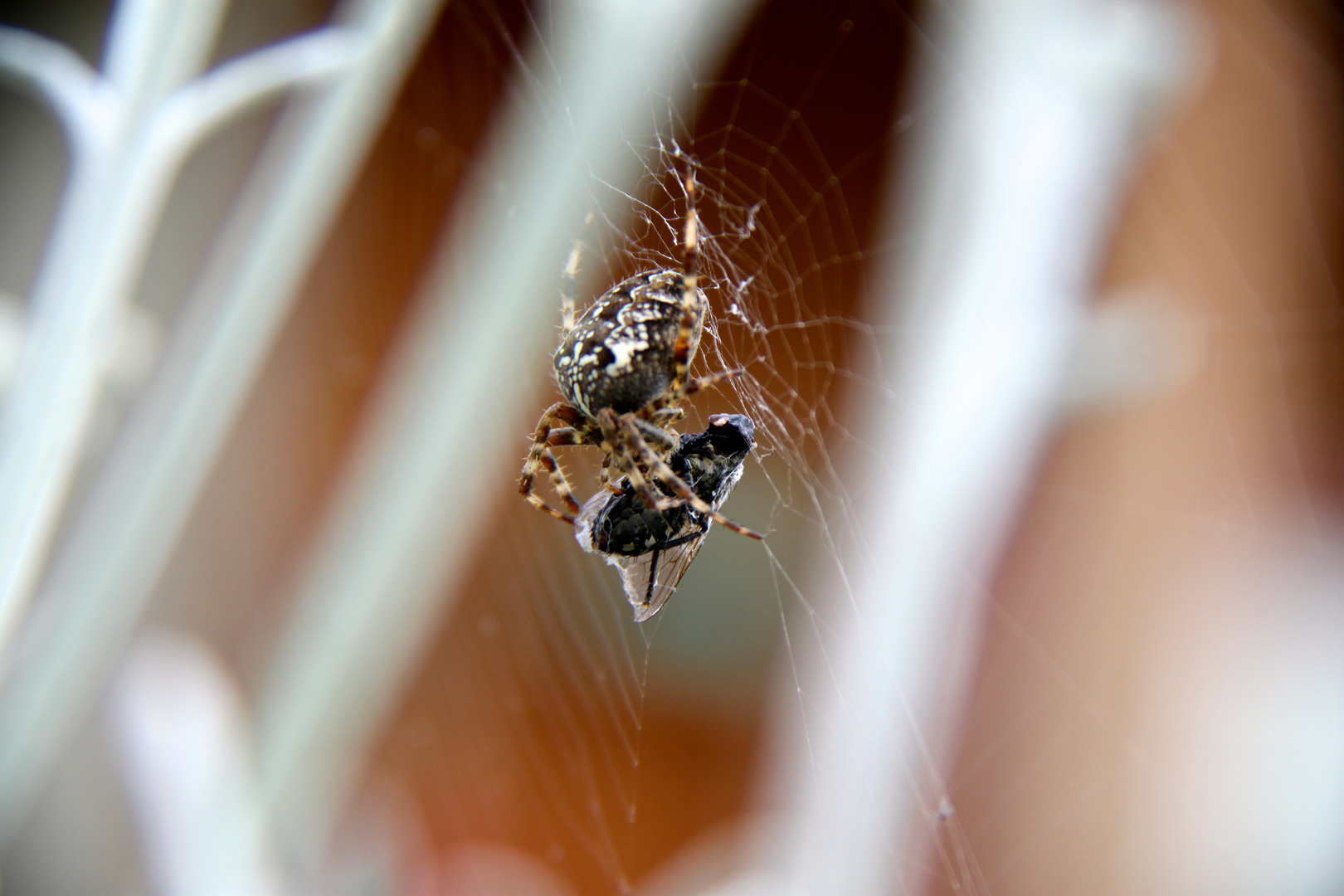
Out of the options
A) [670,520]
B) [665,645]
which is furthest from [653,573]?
[665,645]

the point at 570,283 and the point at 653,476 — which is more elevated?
the point at 570,283

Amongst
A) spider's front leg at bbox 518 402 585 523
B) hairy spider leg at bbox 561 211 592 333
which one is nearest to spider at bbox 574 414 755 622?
spider's front leg at bbox 518 402 585 523

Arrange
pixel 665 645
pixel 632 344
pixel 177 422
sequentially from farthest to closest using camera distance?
pixel 665 645 < pixel 177 422 < pixel 632 344

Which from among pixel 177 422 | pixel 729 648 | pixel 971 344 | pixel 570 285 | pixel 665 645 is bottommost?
pixel 729 648

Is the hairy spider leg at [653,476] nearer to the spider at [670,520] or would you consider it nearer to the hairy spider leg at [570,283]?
the spider at [670,520]

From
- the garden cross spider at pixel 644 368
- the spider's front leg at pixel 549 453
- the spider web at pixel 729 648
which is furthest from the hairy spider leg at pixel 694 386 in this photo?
the spider web at pixel 729 648

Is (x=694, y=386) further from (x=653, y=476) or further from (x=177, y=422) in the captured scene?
(x=177, y=422)

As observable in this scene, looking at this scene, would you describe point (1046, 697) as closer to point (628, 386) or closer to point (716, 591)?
point (716, 591)

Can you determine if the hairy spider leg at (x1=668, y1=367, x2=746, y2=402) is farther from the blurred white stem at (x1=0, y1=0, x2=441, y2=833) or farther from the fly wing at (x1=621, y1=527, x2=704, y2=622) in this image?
the blurred white stem at (x1=0, y1=0, x2=441, y2=833)

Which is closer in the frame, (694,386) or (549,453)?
(694,386)
